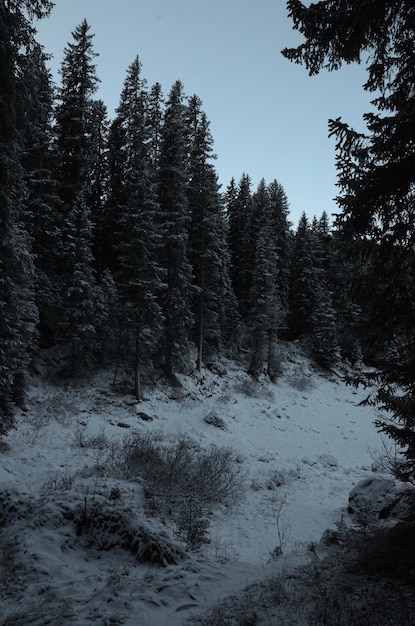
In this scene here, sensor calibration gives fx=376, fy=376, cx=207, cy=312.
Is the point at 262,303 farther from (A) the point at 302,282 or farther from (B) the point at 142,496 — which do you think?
(B) the point at 142,496

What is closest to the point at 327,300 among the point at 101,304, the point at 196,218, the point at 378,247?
the point at 196,218

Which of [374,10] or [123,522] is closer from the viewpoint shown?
[374,10]

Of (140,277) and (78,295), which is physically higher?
(140,277)

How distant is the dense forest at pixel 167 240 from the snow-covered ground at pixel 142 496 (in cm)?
220

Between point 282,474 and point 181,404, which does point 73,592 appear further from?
point 181,404

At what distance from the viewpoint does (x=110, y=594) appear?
198 inches

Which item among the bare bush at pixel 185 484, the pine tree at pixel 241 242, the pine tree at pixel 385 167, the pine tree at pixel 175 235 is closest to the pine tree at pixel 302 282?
the pine tree at pixel 241 242

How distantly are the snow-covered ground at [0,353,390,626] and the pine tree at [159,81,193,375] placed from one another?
312 centimetres

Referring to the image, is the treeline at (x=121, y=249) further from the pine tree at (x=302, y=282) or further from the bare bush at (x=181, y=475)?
the pine tree at (x=302, y=282)

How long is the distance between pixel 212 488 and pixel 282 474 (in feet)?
15.1

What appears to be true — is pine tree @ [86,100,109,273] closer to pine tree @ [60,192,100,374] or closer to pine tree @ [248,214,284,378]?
pine tree @ [60,192,100,374]

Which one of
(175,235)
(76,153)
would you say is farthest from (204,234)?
(76,153)

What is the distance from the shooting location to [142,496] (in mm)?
9836

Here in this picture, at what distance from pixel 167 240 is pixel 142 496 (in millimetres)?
18474
